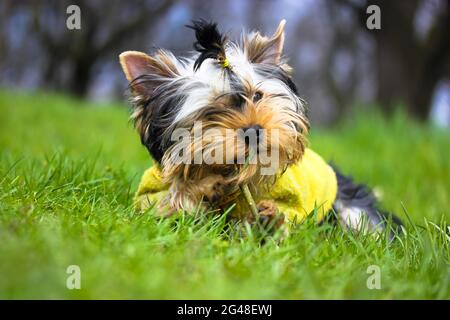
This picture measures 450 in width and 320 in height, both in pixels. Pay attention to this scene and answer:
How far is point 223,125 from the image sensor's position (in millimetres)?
3551

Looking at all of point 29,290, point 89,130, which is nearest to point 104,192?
point 29,290

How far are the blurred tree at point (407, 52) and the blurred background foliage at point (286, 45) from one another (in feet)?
0.07

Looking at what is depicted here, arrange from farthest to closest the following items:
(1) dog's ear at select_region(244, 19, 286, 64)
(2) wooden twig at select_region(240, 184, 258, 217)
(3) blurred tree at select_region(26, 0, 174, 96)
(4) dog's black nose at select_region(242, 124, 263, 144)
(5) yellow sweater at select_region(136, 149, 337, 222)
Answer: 1. (3) blurred tree at select_region(26, 0, 174, 96)
2. (1) dog's ear at select_region(244, 19, 286, 64)
3. (5) yellow sweater at select_region(136, 149, 337, 222)
4. (2) wooden twig at select_region(240, 184, 258, 217)
5. (4) dog's black nose at select_region(242, 124, 263, 144)

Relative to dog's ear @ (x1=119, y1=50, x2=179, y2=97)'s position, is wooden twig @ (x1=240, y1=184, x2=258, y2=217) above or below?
below

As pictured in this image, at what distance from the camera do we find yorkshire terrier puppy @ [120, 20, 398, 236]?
11.8ft

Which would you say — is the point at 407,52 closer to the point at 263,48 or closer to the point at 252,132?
the point at 263,48

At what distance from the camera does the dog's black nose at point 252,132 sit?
11.5 feet

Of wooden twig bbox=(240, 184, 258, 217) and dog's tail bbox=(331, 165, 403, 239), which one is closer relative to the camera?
wooden twig bbox=(240, 184, 258, 217)

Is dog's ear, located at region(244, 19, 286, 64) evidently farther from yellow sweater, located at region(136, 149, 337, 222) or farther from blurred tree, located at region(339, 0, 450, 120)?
blurred tree, located at region(339, 0, 450, 120)

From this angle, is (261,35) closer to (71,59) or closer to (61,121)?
(61,121)

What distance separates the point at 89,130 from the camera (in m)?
9.98

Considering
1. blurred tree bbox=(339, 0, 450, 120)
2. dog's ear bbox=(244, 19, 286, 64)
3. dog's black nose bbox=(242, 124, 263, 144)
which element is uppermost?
blurred tree bbox=(339, 0, 450, 120)

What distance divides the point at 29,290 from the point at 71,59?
1804 cm

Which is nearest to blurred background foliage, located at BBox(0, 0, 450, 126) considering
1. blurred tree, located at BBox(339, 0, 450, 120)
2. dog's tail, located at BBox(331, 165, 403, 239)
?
blurred tree, located at BBox(339, 0, 450, 120)
